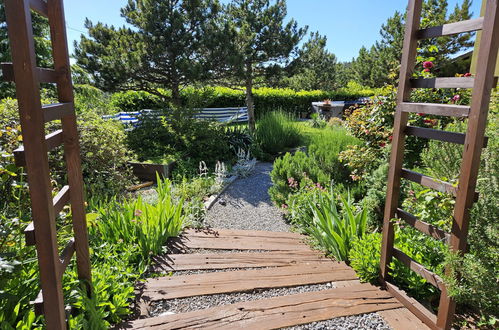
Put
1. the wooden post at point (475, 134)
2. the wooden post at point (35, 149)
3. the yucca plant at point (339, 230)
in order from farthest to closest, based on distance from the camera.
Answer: the yucca plant at point (339, 230), the wooden post at point (475, 134), the wooden post at point (35, 149)

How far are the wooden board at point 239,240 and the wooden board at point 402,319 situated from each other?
116 cm

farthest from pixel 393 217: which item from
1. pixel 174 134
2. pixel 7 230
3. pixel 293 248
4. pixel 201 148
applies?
pixel 174 134

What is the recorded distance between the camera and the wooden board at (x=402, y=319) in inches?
72.2

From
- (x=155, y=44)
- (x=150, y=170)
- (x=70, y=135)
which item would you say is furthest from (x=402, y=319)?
(x=155, y=44)

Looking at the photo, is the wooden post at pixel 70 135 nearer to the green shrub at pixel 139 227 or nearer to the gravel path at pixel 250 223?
the gravel path at pixel 250 223

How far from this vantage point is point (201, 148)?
665 centimetres

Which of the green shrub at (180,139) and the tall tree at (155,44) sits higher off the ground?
the tall tree at (155,44)

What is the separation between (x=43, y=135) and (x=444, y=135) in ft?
6.25

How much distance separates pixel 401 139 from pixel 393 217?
53cm

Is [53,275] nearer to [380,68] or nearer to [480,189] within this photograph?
[480,189]

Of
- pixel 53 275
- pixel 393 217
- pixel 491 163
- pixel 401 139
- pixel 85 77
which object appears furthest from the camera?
pixel 85 77

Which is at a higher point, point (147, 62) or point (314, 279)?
point (147, 62)

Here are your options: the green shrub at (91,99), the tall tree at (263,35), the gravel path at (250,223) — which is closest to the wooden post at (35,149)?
the gravel path at (250,223)

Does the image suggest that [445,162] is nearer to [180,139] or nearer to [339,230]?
[339,230]
